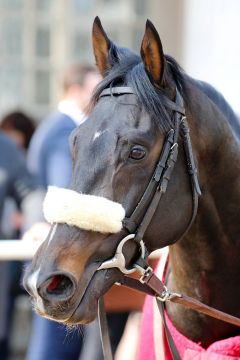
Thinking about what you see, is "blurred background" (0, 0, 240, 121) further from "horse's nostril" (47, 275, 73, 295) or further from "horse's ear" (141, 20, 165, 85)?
"horse's nostril" (47, 275, 73, 295)

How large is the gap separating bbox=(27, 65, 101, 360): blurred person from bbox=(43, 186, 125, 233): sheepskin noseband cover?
1.70m

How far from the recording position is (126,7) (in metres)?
9.05

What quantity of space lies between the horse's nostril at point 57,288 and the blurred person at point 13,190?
2.20 metres

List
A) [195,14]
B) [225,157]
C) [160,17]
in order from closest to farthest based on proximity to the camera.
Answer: [225,157]
[195,14]
[160,17]

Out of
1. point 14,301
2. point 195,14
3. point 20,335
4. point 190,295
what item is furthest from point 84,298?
point 195,14

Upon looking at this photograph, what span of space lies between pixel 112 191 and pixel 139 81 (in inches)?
14.1

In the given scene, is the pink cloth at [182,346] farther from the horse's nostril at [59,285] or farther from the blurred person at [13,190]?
the blurred person at [13,190]

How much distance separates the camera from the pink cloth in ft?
10.3

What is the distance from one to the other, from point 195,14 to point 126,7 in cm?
109

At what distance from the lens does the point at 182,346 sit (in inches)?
129

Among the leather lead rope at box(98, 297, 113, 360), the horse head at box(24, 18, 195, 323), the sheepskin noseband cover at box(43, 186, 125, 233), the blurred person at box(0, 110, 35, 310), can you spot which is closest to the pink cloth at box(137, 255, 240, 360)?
the leather lead rope at box(98, 297, 113, 360)

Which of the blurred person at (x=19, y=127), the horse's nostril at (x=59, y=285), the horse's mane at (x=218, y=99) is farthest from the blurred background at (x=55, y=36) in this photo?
the horse's nostril at (x=59, y=285)

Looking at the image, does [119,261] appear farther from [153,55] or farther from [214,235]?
[153,55]

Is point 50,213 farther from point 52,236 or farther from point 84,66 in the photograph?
point 84,66
